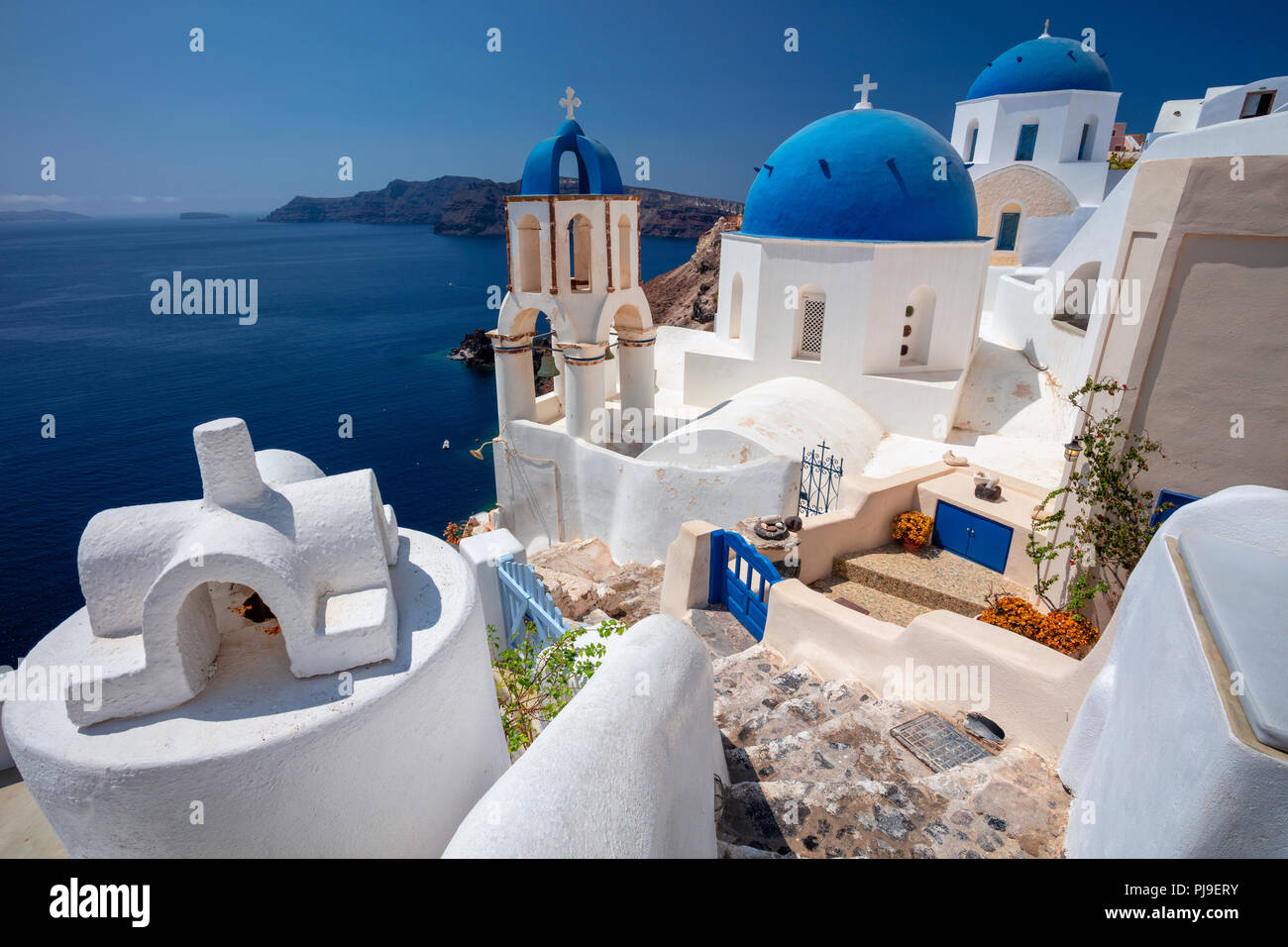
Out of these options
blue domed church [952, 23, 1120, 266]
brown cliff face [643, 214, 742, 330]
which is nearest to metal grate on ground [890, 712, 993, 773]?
blue domed church [952, 23, 1120, 266]

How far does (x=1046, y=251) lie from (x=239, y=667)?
26.1 meters

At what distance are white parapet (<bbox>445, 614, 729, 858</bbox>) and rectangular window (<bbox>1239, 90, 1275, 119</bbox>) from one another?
28443mm

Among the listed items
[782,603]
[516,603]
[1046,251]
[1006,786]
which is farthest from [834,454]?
[1046,251]

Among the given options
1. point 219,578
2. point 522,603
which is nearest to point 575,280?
point 522,603

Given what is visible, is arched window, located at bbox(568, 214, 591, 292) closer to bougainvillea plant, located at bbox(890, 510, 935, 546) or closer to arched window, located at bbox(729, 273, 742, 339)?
arched window, located at bbox(729, 273, 742, 339)

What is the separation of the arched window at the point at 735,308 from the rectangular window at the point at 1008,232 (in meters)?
14.2

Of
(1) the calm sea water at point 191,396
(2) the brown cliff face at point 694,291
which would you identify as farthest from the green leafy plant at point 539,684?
(2) the brown cliff face at point 694,291

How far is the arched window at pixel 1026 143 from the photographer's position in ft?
82.5

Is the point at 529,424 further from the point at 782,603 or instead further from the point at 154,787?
the point at 154,787

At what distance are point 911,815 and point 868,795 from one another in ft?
0.96

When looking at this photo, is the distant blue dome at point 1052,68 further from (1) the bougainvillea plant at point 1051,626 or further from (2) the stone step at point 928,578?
(1) the bougainvillea plant at point 1051,626

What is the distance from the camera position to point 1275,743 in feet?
7.30

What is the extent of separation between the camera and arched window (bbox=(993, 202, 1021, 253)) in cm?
2417

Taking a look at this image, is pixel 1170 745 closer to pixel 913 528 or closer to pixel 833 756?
pixel 833 756
